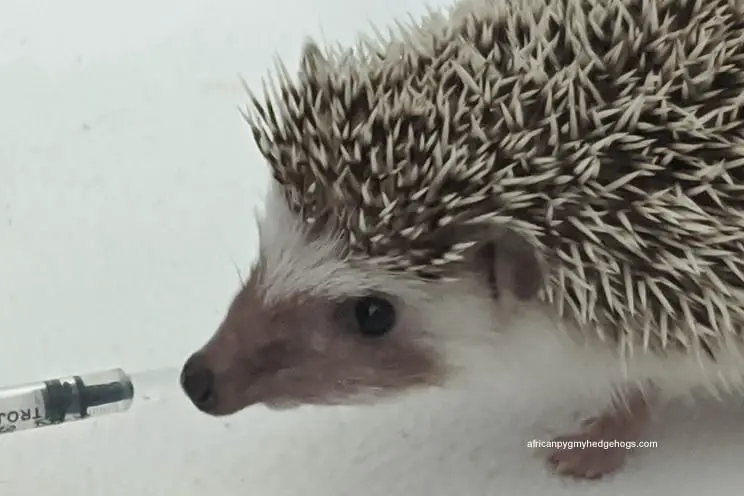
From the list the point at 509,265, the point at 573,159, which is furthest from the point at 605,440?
the point at 573,159

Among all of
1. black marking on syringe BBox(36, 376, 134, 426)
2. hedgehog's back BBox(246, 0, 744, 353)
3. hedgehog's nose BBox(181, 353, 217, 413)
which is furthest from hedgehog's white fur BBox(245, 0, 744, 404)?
black marking on syringe BBox(36, 376, 134, 426)

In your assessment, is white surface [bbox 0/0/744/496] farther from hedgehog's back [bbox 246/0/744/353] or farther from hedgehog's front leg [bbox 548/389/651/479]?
hedgehog's back [bbox 246/0/744/353]

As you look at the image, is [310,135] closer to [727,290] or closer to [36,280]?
[727,290]

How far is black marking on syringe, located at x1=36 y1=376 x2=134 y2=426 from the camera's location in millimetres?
1395

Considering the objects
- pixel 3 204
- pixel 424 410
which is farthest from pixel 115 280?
pixel 424 410

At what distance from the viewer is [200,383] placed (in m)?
1.21

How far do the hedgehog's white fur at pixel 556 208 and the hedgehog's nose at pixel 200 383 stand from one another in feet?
0.37

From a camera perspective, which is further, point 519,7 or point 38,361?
point 38,361

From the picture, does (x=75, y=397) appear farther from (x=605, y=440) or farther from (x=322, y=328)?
(x=605, y=440)

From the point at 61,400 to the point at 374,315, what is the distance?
44 centimetres

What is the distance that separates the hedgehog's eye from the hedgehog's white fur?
0.11 feet

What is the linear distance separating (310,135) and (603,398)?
573mm

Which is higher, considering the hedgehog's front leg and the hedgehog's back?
the hedgehog's back

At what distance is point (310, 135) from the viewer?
119 cm
